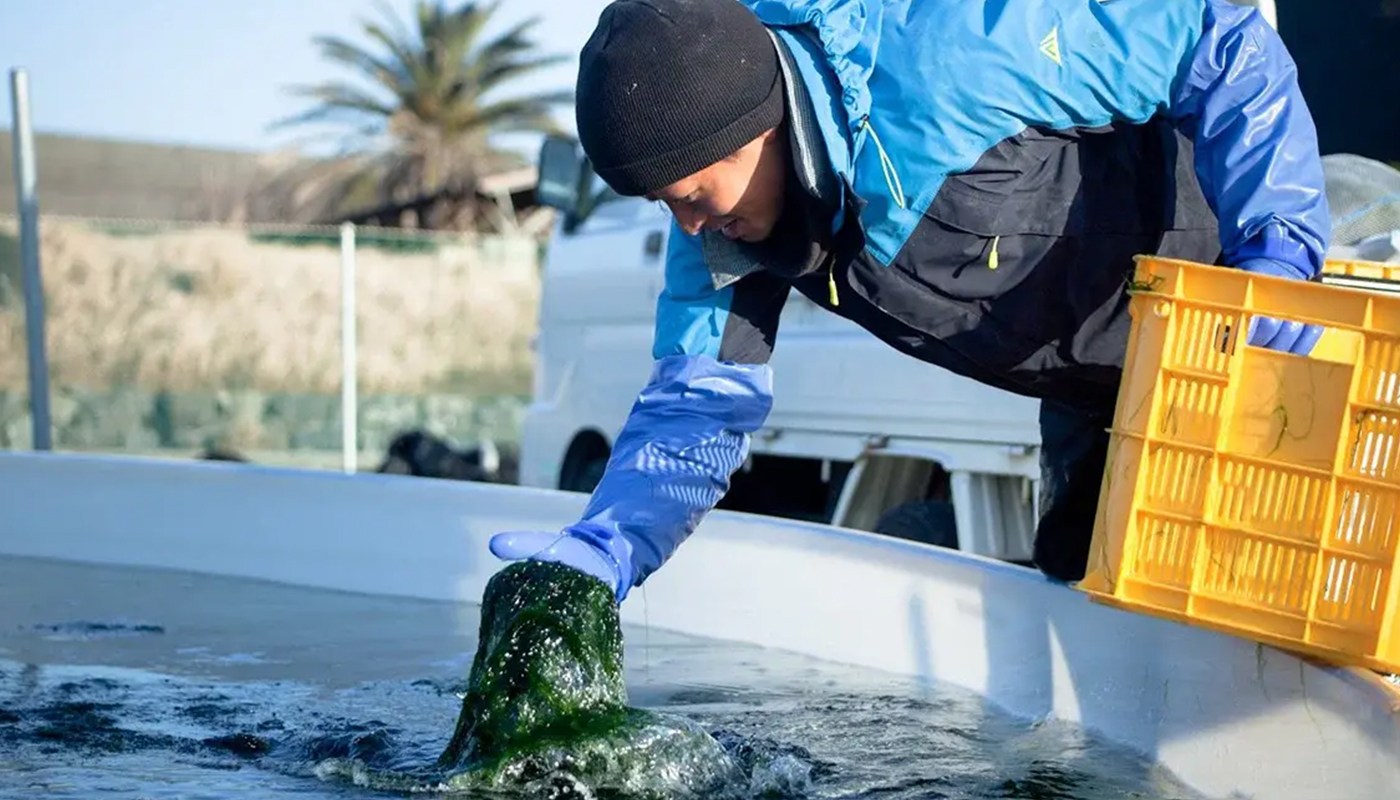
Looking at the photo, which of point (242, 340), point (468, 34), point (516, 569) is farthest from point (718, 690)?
point (468, 34)

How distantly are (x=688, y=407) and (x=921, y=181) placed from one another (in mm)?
710

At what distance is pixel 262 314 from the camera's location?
15.6 metres

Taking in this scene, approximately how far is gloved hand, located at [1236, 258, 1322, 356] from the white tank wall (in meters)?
0.55

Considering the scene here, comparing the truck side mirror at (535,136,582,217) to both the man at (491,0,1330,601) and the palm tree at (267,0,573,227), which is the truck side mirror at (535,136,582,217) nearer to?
the man at (491,0,1330,601)

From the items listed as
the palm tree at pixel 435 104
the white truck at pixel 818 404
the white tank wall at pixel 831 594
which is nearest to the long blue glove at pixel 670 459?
the white tank wall at pixel 831 594

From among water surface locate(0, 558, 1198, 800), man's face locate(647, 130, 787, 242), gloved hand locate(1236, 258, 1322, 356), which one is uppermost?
man's face locate(647, 130, 787, 242)

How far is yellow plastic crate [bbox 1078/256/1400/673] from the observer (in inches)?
102

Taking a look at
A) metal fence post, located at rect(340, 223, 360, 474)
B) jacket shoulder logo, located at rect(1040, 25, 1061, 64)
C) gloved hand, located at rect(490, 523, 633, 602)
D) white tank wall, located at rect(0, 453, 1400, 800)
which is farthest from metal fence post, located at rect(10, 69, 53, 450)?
jacket shoulder logo, located at rect(1040, 25, 1061, 64)

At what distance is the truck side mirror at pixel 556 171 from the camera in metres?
8.16

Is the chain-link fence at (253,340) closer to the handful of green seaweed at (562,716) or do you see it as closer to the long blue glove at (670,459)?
the long blue glove at (670,459)

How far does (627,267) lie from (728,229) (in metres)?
4.93

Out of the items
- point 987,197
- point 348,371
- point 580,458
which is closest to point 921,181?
point 987,197

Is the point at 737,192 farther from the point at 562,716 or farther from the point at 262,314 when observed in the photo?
the point at 262,314

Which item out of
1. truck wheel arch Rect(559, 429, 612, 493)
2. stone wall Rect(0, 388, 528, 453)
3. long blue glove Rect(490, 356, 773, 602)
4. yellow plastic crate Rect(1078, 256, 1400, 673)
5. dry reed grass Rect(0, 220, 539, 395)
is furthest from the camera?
dry reed grass Rect(0, 220, 539, 395)
